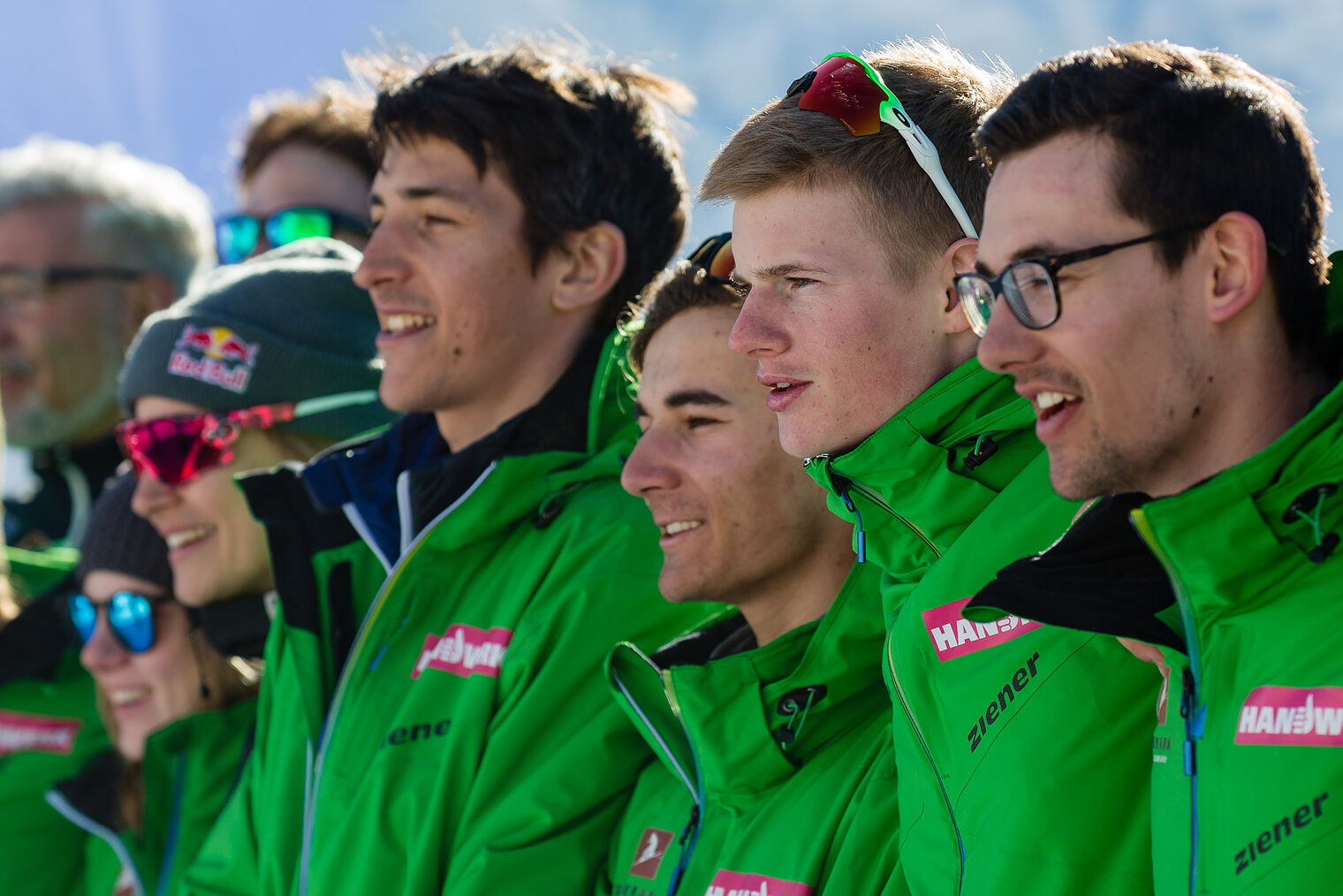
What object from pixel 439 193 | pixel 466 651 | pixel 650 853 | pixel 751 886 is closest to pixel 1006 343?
pixel 751 886

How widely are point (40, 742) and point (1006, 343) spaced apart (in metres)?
4.10

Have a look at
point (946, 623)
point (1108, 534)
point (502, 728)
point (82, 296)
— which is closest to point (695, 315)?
point (502, 728)

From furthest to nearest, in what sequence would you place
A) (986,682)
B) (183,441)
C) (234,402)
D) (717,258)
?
(234,402), (183,441), (717,258), (986,682)

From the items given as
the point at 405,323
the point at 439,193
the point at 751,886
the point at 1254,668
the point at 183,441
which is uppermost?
the point at 439,193

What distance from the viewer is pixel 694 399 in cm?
325

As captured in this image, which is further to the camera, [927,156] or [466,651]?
[466,651]

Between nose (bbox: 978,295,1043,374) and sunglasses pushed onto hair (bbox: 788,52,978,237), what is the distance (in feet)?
1.92

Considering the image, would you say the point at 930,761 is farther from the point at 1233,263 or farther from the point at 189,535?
the point at 189,535

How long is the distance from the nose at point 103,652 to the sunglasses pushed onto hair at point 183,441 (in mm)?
546

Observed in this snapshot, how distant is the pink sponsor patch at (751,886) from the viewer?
2.61 meters

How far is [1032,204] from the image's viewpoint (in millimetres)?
2002

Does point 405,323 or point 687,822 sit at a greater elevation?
point 405,323

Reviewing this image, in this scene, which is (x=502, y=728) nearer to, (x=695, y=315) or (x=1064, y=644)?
(x=695, y=315)

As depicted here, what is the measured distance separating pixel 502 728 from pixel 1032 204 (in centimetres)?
180
